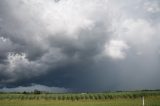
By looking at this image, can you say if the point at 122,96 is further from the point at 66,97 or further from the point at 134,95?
the point at 66,97

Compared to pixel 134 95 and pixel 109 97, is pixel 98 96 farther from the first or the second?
pixel 134 95

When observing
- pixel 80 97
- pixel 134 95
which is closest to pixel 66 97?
pixel 80 97

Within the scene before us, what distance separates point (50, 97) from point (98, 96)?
13.8 metres

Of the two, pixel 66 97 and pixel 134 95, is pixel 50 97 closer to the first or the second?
pixel 66 97

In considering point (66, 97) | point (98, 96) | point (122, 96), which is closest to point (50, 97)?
point (66, 97)

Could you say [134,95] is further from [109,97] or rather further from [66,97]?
[66,97]

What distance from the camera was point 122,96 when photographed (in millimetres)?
88938

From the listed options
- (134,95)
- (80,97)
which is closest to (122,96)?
(134,95)

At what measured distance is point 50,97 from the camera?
87125 millimetres

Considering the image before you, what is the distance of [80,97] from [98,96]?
5.19 m

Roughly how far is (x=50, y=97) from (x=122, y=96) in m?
21.0

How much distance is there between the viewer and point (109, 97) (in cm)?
8744

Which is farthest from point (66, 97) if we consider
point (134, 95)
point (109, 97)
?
point (134, 95)

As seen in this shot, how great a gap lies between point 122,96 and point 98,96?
744 cm
